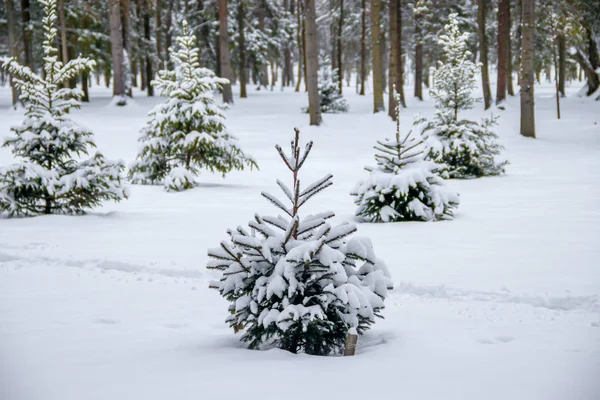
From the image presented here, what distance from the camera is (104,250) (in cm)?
806

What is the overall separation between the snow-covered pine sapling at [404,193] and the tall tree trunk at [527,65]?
11.9 meters

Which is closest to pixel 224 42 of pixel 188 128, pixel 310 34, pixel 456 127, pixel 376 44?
pixel 310 34

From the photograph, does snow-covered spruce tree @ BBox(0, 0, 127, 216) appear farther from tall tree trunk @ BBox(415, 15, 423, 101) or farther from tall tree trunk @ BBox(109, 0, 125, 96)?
tall tree trunk @ BBox(415, 15, 423, 101)

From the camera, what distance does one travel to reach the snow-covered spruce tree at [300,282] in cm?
412

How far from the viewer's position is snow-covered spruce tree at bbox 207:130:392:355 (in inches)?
162

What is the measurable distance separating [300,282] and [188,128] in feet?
33.5

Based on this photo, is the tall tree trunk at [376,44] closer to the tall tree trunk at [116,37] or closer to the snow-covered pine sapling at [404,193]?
the tall tree trunk at [116,37]

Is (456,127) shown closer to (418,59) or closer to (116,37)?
(116,37)

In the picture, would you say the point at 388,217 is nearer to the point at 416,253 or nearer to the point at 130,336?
the point at 416,253

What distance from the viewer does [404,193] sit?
9586 mm


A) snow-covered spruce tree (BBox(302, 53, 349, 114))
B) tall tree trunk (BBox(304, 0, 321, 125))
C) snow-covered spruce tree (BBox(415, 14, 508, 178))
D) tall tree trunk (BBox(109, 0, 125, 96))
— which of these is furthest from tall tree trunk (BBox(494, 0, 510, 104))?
tall tree trunk (BBox(109, 0, 125, 96))

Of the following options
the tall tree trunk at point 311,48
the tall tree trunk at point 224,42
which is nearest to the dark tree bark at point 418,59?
the tall tree trunk at point 224,42

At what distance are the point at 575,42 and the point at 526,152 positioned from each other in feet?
50.9

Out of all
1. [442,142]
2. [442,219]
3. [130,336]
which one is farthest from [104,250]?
[442,142]
